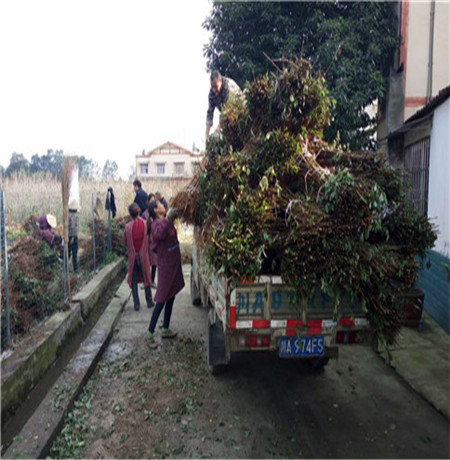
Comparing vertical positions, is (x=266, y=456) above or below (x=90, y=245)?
below

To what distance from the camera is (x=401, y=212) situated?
320 centimetres

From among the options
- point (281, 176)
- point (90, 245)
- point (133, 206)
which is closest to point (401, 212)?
point (281, 176)

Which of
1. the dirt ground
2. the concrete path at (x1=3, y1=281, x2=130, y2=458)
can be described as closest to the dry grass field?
the concrete path at (x1=3, y1=281, x2=130, y2=458)

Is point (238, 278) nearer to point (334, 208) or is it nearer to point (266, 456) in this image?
point (334, 208)

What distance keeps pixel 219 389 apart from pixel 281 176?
7.18 ft

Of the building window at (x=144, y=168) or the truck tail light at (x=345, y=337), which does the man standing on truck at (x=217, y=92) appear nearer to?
the truck tail light at (x=345, y=337)

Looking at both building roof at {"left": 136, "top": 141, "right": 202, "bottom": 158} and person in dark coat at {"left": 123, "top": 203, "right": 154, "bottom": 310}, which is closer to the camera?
person in dark coat at {"left": 123, "top": 203, "right": 154, "bottom": 310}

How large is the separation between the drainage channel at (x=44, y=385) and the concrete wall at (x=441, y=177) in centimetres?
503

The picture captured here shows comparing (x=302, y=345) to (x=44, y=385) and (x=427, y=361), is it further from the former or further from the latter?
(x=44, y=385)

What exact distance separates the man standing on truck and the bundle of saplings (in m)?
1.71

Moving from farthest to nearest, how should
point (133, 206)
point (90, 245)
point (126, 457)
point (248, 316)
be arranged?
point (90, 245)
point (133, 206)
point (248, 316)
point (126, 457)

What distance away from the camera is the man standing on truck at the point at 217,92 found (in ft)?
18.0

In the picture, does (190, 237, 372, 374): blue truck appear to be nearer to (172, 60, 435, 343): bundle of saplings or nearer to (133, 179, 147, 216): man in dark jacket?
(172, 60, 435, 343): bundle of saplings

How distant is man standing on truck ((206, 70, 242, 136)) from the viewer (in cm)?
549
